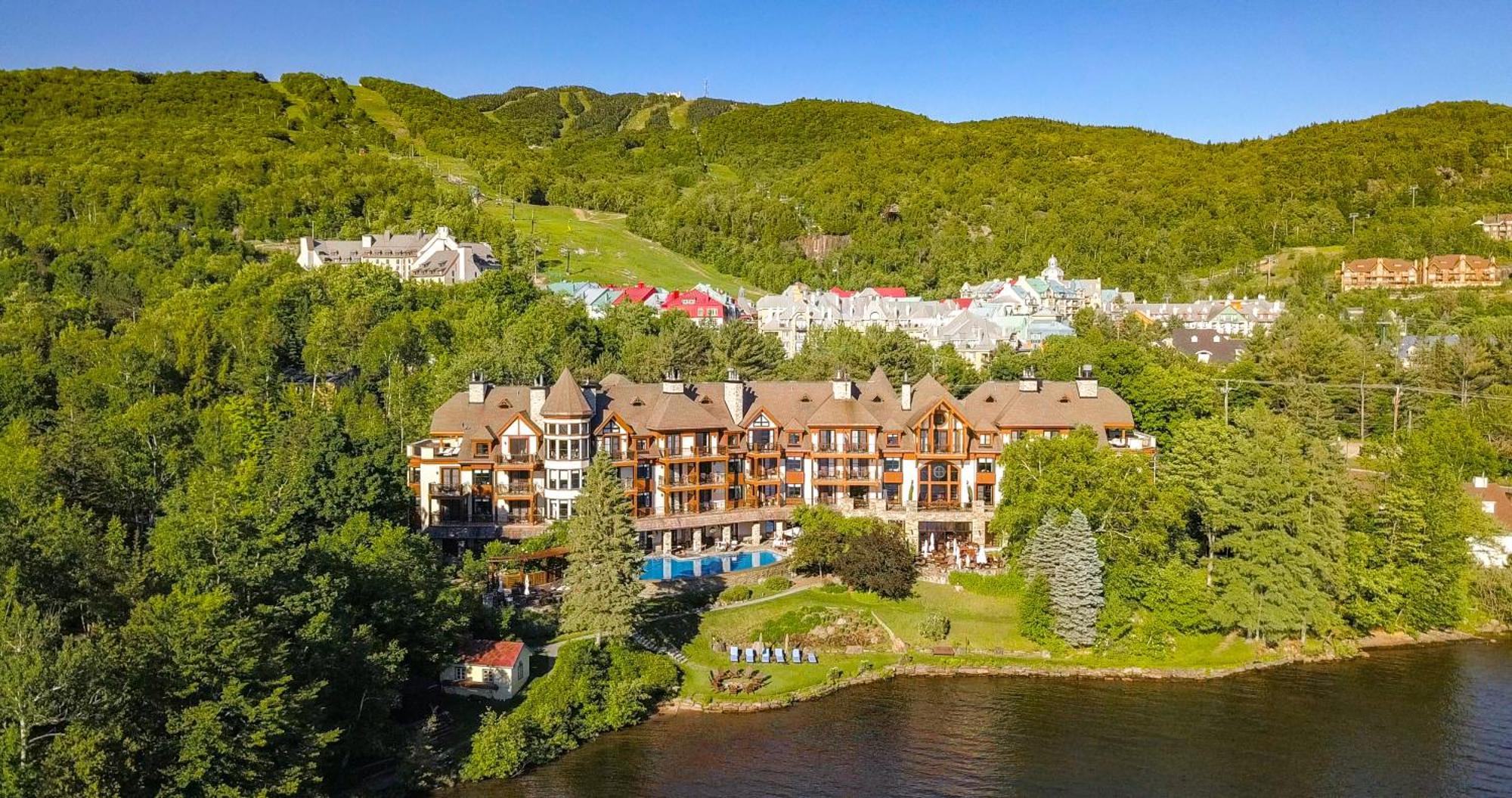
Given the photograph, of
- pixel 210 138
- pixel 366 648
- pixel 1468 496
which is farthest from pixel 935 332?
pixel 210 138

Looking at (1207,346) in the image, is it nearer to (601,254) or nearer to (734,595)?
(734,595)

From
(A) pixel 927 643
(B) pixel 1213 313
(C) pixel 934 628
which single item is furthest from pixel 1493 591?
(B) pixel 1213 313

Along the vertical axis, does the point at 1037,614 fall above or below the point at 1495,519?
below

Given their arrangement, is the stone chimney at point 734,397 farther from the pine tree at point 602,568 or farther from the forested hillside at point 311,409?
the pine tree at point 602,568

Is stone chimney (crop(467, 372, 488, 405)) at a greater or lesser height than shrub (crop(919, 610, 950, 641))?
greater

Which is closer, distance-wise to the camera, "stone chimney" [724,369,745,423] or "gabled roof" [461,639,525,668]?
"gabled roof" [461,639,525,668]

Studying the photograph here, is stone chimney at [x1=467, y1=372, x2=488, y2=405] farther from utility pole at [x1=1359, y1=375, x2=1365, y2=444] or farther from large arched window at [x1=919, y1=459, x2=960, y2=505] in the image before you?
utility pole at [x1=1359, y1=375, x2=1365, y2=444]

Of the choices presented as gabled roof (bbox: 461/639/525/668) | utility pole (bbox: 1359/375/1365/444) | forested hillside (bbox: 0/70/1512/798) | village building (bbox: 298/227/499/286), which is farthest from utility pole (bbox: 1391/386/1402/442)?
village building (bbox: 298/227/499/286)

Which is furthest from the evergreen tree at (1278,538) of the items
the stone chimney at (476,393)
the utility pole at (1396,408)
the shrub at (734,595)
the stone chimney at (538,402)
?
the stone chimney at (476,393)
